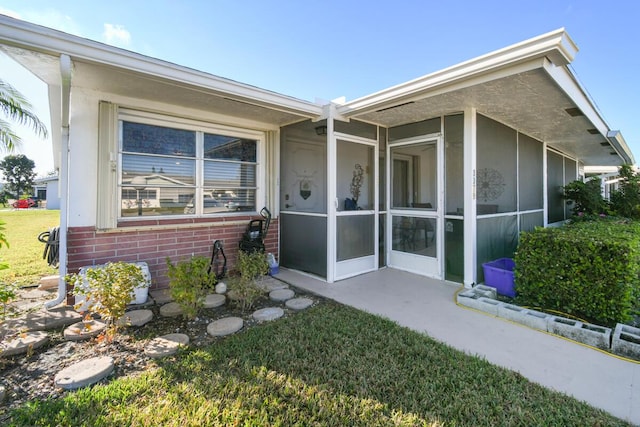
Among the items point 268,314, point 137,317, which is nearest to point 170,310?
point 137,317

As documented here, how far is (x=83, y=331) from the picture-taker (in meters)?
3.09

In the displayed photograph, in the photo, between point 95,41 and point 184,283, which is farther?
point 184,283

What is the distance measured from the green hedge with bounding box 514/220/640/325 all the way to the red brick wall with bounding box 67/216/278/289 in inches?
175

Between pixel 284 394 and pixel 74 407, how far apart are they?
143cm

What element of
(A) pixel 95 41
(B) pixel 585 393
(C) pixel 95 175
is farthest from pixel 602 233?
(C) pixel 95 175

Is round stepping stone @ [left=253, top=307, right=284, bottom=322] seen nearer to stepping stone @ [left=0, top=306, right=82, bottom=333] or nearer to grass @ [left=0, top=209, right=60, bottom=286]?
stepping stone @ [left=0, top=306, right=82, bottom=333]

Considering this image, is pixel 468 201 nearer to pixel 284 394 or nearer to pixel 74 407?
pixel 284 394

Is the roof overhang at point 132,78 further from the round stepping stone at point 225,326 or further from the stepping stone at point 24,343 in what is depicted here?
the round stepping stone at point 225,326

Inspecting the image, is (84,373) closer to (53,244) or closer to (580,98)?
(53,244)

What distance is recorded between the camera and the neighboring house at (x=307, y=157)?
3.44m

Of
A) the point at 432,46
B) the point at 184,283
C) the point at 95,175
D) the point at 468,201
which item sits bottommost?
the point at 184,283

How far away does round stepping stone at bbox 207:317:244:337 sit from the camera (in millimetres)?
3178

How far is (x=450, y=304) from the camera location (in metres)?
3.98

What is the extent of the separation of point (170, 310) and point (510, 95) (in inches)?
204
